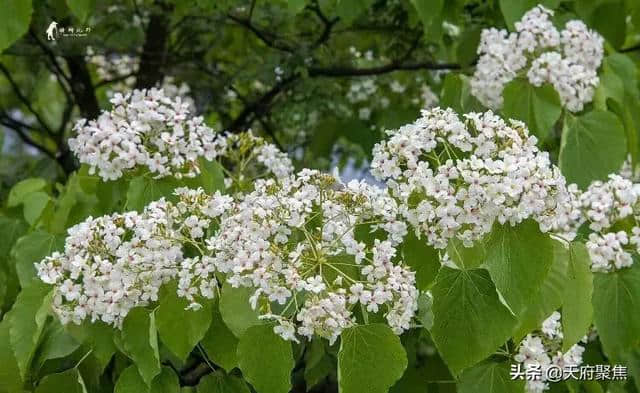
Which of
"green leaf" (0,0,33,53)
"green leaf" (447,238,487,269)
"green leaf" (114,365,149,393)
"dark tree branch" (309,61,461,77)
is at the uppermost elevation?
"green leaf" (0,0,33,53)

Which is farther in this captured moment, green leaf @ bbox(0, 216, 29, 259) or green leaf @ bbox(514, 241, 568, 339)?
green leaf @ bbox(0, 216, 29, 259)

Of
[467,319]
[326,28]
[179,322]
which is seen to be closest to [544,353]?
[467,319]

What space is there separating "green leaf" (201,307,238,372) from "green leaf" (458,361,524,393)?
48 centimetres

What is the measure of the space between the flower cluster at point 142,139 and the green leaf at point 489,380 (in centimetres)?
81

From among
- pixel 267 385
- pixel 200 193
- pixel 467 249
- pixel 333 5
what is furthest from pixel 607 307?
pixel 333 5

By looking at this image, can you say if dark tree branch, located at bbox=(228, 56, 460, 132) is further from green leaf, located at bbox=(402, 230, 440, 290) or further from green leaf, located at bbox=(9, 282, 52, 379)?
green leaf, located at bbox=(402, 230, 440, 290)

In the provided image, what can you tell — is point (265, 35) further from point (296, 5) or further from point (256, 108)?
point (296, 5)

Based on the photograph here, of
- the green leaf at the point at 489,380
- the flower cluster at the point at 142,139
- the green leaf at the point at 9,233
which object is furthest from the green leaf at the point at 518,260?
the green leaf at the point at 9,233

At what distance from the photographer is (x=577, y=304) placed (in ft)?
6.24

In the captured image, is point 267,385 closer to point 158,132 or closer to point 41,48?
point 158,132

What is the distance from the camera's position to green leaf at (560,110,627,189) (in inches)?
107

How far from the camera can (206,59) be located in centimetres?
448

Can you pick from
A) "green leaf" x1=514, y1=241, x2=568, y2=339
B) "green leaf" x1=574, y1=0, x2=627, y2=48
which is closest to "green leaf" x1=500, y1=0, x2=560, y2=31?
"green leaf" x1=574, y1=0, x2=627, y2=48

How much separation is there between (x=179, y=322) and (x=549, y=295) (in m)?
0.74
